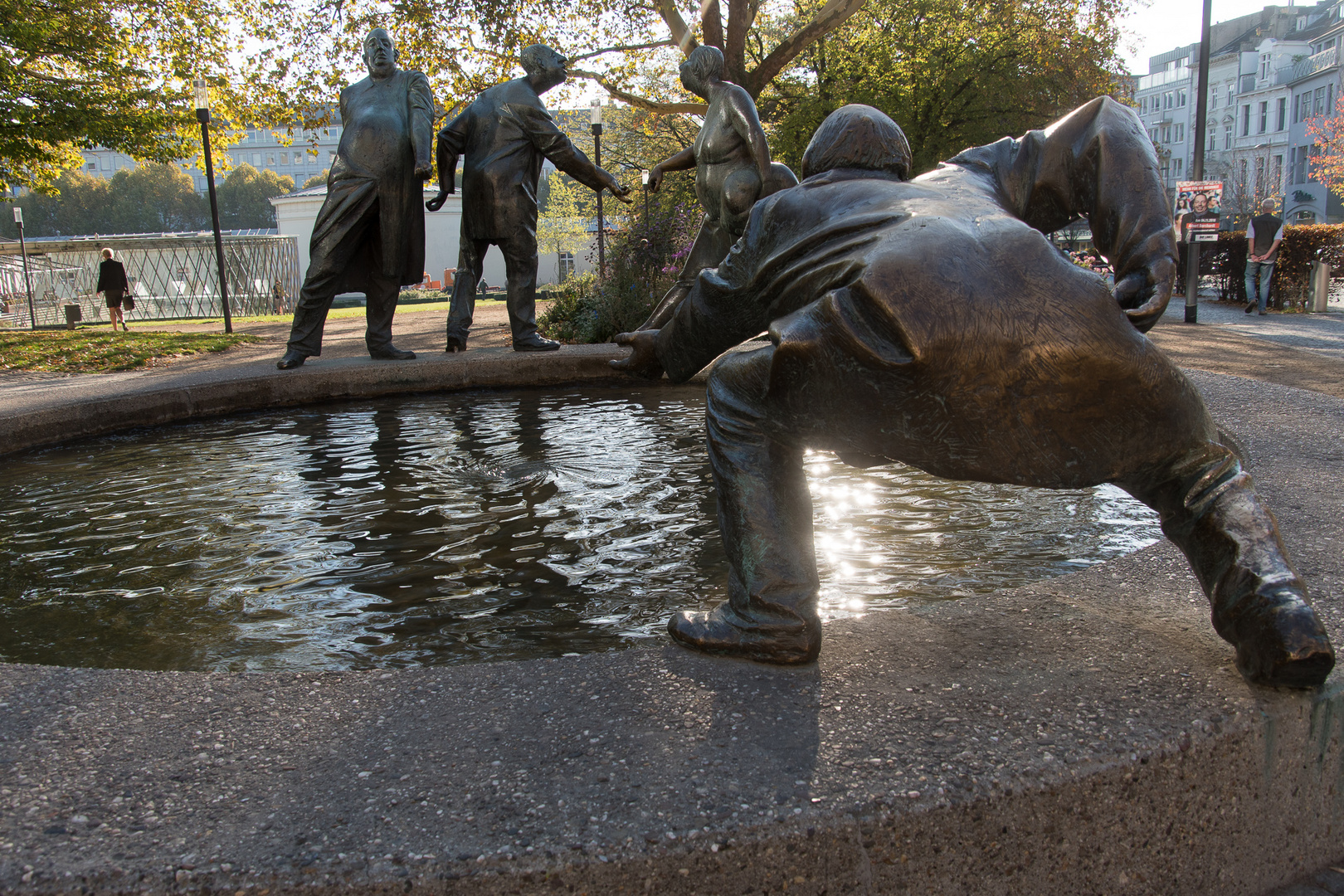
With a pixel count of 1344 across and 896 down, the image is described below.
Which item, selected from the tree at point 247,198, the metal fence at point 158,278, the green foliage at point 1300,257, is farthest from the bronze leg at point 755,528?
the tree at point 247,198

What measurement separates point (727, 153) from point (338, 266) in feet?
10.6

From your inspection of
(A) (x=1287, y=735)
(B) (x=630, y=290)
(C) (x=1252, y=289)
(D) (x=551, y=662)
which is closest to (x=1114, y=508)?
(A) (x=1287, y=735)

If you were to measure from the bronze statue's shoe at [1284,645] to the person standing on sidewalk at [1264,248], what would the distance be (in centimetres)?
1615

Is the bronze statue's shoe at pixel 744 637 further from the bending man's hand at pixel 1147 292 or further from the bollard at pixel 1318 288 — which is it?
the bollard at pixel 1318 288

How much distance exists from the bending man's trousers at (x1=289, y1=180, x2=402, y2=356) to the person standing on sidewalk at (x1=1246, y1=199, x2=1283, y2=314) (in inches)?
536

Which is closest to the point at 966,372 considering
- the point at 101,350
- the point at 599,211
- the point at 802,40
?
the point at 101,350

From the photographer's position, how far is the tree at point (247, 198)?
9650cm

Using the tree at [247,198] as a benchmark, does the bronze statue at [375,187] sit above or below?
below

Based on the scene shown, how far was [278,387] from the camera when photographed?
6.51 m

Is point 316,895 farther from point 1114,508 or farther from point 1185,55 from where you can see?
point 1185,55

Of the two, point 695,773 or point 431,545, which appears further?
point 431,545

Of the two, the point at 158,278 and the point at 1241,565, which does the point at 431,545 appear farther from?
the point at 158,278

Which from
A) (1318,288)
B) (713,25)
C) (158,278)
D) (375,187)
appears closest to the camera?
(375,187)

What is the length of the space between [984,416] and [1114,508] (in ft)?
7.01
